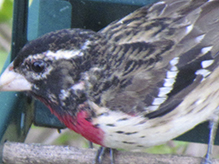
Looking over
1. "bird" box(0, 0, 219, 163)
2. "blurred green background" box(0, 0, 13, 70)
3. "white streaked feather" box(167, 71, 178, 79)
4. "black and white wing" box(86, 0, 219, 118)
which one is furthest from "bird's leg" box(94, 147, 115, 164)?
"blurred green background" box(0, 0, 13, 70)

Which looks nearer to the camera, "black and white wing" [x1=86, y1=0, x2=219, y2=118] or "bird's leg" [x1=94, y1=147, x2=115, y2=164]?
"black and white wing" [x1=86, y1=0, x2=219, y2=118]

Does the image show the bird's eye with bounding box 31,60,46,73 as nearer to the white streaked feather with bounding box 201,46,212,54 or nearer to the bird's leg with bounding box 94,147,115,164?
the bird's leg with bounding box 94,147,115,164

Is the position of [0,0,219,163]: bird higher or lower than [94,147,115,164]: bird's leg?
higher

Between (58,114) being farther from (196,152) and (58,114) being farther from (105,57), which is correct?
(196,152)

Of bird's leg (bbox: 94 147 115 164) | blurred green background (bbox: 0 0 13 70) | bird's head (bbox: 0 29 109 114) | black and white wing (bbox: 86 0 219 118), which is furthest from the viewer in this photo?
blurred green background (bbox: 0 0 13 70)

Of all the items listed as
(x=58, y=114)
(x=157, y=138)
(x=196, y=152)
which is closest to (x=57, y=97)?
(x=58, y=114)

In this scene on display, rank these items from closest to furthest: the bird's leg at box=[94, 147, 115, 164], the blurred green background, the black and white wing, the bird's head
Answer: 1. the bird's head
2. the black and white wing
3. the bird's leg at box=[94, 147, 115, 164]
4. the blurred green background

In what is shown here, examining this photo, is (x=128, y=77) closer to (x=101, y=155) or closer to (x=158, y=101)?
(x=158, y=101)

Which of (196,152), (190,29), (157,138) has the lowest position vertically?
(196,152)
